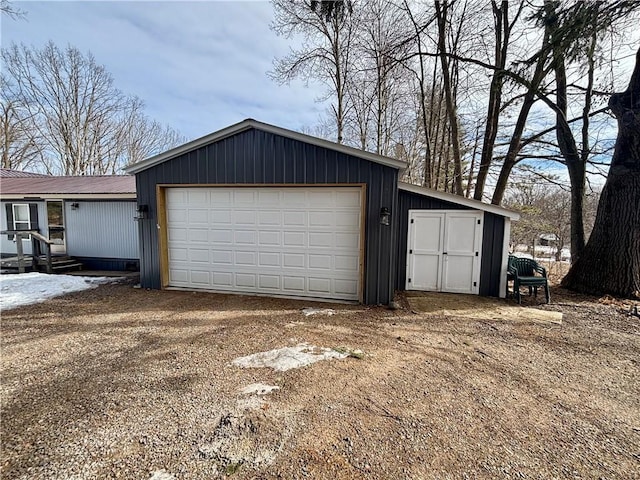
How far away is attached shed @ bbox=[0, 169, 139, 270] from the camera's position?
337 inches

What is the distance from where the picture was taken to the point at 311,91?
1317cm

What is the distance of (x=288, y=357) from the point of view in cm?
340

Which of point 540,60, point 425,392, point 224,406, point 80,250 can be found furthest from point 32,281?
point 540,60

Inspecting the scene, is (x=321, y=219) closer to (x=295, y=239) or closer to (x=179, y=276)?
(x=295, y=239)

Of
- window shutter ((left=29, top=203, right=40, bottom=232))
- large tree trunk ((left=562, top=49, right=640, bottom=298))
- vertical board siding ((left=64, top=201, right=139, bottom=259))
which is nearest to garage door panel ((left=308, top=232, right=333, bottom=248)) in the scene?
large tree trunk ((left=562, top=49, right=640, bottom=298))

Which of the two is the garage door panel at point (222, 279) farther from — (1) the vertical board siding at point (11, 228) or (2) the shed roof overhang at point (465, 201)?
(1) the vertical board siding at point (11, 228)

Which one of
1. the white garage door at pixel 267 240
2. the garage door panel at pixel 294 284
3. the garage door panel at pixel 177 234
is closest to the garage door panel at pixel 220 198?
the white garage door at pixel 267 240

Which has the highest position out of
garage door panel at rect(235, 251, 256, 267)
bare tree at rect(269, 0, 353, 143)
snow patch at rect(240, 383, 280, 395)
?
bare tree at rect(269, 0, 353, 143)

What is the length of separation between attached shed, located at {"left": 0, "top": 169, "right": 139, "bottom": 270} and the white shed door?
24.3 ft

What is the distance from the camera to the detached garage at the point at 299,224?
539 centimetres

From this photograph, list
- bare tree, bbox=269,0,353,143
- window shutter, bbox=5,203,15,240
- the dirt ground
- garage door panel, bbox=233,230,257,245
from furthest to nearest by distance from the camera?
bare tree, bbox=269,0,353,143
window shutter, bbox=5,203,15,240
garage door panel, bbox=233,230,257,245
the dirt ground

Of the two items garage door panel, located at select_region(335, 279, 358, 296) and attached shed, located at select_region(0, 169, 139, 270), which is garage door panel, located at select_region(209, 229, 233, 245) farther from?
attached shed, located at select_region(0, 169, 139, 270)

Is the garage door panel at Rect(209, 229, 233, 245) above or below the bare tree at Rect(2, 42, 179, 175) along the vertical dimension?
below

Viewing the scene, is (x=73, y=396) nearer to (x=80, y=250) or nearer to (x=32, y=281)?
(x=32, y=281)
